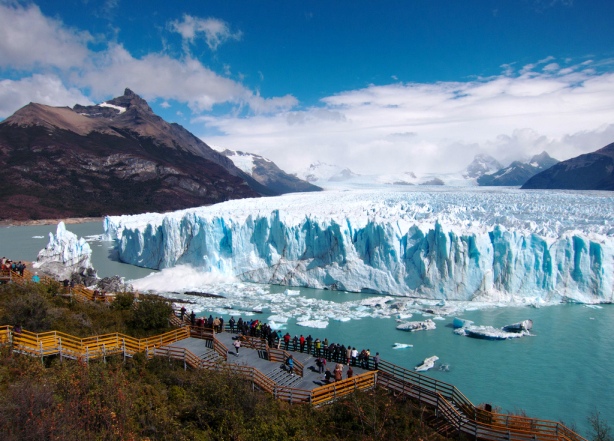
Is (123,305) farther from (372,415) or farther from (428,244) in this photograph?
(428,244)

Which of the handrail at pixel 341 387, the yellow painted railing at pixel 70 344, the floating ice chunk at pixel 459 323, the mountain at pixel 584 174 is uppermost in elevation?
the mountain at pixel 584 174

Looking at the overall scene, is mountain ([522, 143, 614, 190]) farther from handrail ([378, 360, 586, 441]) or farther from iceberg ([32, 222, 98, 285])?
iceberg ([32, 222, 98, 285])

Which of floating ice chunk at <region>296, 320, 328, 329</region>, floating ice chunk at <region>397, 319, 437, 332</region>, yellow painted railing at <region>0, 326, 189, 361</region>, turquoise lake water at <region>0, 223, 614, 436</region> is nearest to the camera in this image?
yellow painted railing at <region>0, 326, 189, 361</region>

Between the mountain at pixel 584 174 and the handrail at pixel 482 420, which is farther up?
the mountain at pixel 584 174

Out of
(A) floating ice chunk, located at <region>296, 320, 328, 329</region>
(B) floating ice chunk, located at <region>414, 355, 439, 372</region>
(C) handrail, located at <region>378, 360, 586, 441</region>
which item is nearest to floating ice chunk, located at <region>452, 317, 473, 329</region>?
(B) floating ice chunk, located at <region>414, 355, 439, 372</region>

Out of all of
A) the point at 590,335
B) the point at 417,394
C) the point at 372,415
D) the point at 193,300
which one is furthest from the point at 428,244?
the point at 372,415

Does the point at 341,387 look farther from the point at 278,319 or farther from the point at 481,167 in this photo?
the point at 481,167

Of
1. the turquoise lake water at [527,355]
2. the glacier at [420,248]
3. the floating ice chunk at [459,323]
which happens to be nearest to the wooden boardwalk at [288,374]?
the turquoise lake water at [527,355]

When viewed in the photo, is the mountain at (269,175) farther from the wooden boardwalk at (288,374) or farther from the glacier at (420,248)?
the wooden boardwalk at (288,374)
